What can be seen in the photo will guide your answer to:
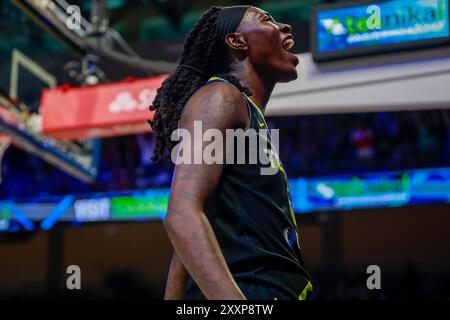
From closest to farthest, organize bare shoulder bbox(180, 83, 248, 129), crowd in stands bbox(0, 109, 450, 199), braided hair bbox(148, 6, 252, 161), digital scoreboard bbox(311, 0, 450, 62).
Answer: bare shoulder bbox(180, 83, 248, 129)
braided hair bbox(148, 6, 252, 161)
digital scoreboard bbox(311, 0, 450, 62)
crowd in stands bbox(0, 109, 450, 199)

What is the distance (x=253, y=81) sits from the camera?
178cm

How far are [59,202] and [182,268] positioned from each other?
33.9ft

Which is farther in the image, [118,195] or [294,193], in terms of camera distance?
[118,195]

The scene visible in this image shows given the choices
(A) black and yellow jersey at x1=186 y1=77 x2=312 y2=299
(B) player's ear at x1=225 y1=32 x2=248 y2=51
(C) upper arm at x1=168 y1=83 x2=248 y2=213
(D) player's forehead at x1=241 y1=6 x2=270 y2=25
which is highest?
(D) player's forehead at x1=241 y1=6 x2=270 y2=25

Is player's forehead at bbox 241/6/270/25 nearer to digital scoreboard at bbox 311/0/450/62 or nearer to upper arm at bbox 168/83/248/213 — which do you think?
upper arm at bbox 168/83/248/213

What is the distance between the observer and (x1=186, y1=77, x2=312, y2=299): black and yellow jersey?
5.00 ft

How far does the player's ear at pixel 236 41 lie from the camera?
1.79 m

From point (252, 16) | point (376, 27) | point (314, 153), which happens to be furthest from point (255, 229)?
point (314, 153)

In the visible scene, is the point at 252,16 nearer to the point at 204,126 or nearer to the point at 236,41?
the point at 236,41

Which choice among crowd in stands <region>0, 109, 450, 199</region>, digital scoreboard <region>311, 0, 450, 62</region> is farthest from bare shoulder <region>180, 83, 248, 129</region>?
crowd in stands <region>0, 109, 450, 199</region>

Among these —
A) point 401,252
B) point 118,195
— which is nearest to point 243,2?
point 118,195

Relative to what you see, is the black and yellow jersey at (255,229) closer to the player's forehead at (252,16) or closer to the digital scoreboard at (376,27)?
the player's forehead at (252,16)
